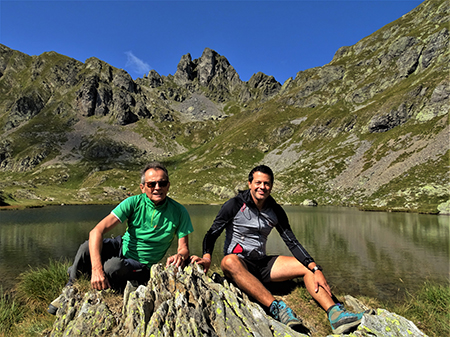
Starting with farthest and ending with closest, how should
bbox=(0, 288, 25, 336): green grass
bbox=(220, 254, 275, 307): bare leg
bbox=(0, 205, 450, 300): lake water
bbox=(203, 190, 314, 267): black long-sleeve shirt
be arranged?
bbox=(0, 205, 450, 300): lake water → bbox=(203, 190, 314, 267): black long-sleeve shirt → bbox=(220, 254, 275, 307): bare leg → bbox=(0, 288, 25, 336): green grass

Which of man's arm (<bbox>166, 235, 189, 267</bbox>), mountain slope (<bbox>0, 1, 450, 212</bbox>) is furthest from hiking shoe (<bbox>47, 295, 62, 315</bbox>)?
mountain slope (<bbox>0, 1, 450, 212</bbox>)

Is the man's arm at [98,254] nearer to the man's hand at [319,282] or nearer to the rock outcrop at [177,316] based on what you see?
the rock outcrop at [177,316]

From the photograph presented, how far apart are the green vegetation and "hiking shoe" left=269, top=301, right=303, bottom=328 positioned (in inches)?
35.5

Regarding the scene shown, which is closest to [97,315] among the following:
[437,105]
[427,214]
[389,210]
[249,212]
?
[249,212]

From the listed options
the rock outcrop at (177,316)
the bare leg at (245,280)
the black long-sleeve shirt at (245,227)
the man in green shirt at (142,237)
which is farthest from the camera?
the black long-sleeve shirt at (245,227)

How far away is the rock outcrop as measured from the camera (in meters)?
4.23

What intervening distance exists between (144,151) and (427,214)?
178 m

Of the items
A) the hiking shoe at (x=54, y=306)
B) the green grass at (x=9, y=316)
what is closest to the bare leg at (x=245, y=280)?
the hiking shoe at (x=54, y=306)

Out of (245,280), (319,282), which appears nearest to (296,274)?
(319,282)

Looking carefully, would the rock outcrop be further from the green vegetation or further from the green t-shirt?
the green t-shirt

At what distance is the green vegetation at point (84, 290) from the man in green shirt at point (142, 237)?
541mm

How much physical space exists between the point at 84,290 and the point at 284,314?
492 cm

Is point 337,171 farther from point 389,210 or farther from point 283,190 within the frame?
point 389,210

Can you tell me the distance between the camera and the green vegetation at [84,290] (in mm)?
5622
